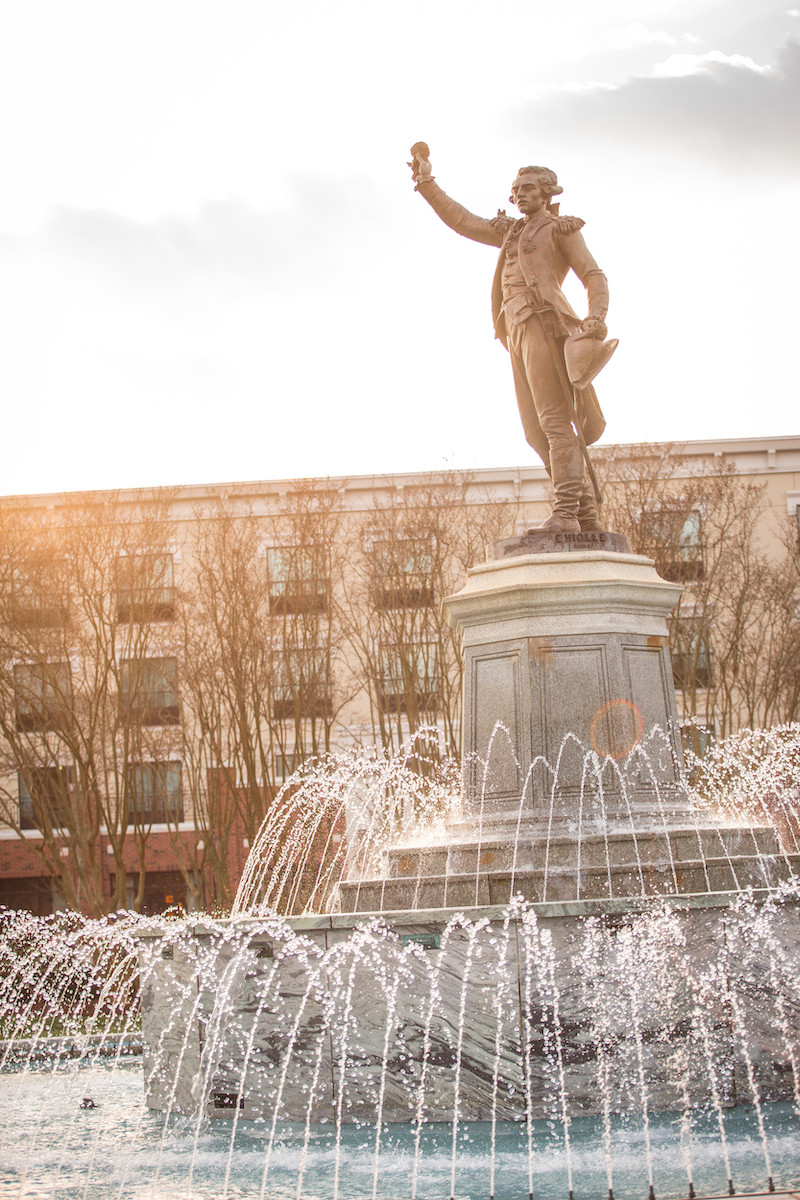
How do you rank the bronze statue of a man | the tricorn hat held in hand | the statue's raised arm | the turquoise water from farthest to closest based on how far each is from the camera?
the statue's raised arm → the bronze statue of a man → the tricorn hat held in hand → the turquoise water

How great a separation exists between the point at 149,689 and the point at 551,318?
15.2 m

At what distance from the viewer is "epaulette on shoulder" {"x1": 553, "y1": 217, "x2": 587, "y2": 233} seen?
840 cm

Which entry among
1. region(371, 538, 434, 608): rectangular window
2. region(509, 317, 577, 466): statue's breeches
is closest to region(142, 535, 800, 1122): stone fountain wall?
region(509, 317, 577, 466): statue's breeches

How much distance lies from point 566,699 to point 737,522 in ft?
56.0

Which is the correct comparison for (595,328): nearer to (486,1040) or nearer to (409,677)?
(486,1040)

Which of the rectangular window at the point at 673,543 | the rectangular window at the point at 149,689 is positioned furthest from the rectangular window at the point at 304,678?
the rectangular window at the point at 673,543

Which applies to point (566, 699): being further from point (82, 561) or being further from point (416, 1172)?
point (82, 561)

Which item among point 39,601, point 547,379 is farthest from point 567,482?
point 39,601

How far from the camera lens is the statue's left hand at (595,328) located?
8.03 metres

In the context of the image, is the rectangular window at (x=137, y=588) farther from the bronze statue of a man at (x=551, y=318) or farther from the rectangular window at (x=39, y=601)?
the bronze statue of a man at (x=551, y=318)

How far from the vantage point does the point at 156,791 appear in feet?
77.3

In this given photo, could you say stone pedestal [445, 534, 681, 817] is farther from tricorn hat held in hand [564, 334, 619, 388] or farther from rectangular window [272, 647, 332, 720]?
rectangular window [272, 647, 332, 720]

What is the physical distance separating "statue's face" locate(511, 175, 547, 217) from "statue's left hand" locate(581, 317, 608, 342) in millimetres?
1137

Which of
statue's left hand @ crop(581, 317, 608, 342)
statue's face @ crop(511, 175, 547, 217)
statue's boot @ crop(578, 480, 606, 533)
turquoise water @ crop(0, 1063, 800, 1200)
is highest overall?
statue's face @ crop(511, 175, 547, 217)
